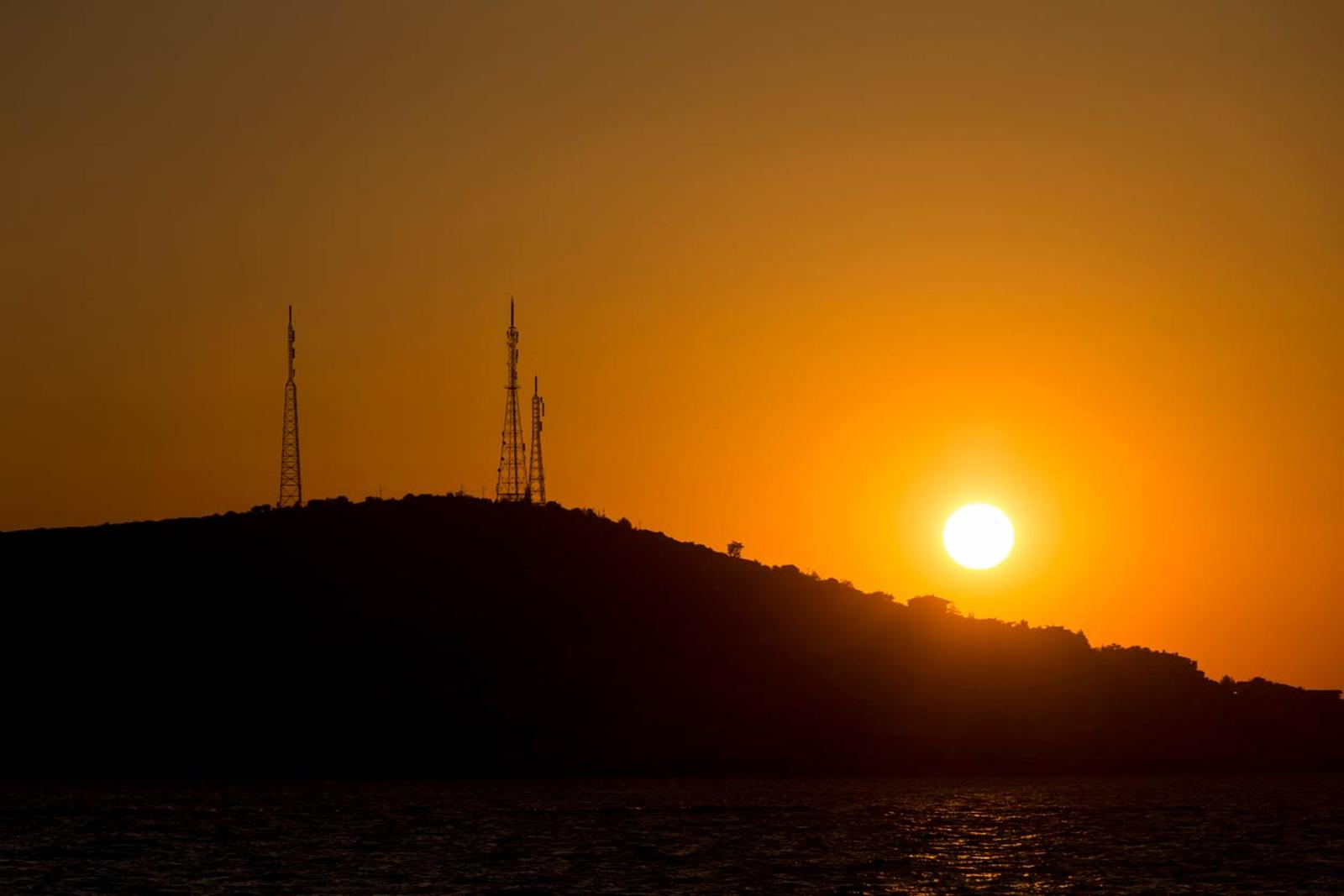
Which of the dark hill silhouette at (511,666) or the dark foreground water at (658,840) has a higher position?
the dark hill silhouette at (511,666)

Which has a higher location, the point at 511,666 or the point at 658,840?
the point at 511,666

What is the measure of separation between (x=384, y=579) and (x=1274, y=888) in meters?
106

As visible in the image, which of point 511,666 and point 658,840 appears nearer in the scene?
point 658,840

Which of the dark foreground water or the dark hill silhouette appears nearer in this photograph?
the dark foreground water

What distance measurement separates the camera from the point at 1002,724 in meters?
172

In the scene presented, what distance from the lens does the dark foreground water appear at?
7775cm

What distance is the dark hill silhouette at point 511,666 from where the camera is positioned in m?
155

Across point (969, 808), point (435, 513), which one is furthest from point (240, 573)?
point (969, 808)

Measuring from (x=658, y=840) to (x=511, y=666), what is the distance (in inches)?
2695

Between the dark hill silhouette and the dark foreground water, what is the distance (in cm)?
1547

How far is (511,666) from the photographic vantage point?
16250 centimetres

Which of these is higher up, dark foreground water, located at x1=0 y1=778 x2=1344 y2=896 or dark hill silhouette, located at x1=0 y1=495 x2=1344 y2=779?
dark hill silhouette, located at x1=0 y1=495 x2=1344 y2=779

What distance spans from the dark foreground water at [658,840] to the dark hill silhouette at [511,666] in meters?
15.5

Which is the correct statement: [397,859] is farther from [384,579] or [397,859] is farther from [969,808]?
[384,579]
